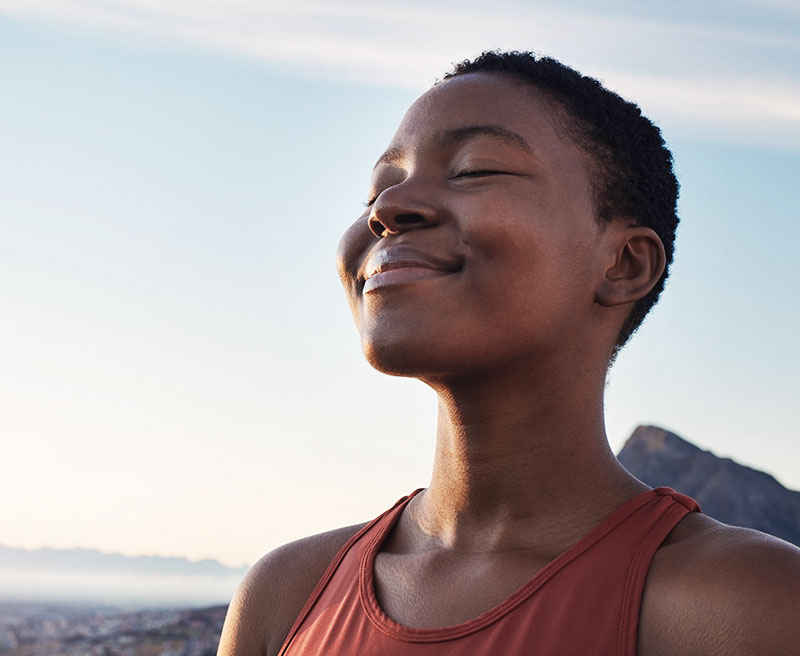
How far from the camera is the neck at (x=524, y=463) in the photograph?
2.04m

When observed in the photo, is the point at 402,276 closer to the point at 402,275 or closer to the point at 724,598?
the point at 402,275

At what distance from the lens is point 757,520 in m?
12.5

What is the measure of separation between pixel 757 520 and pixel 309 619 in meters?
11.6

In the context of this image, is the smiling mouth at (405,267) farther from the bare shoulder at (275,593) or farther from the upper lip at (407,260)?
the bare shoulder at (275,593)

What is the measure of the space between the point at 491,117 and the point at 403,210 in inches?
12.5

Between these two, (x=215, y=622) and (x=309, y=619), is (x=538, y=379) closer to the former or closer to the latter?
(x=309, y=619)

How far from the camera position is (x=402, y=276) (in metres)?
2.01

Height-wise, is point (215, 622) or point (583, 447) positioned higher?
point (583, 447)

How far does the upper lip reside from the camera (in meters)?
2.00

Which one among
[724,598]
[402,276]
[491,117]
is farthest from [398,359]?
[724,598]

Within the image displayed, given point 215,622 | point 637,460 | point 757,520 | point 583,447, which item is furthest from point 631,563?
point 637,460

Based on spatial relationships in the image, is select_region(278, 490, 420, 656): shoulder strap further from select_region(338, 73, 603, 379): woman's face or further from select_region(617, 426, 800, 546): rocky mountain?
select_region(617, 426, 800, 546): rocky mountain

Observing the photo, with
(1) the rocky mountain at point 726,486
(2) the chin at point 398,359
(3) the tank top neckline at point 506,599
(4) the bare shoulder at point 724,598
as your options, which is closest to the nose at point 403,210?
(2) the chin at point 398,359

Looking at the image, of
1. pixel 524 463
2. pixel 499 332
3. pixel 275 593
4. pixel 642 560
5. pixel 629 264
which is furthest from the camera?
pixel 275 593
